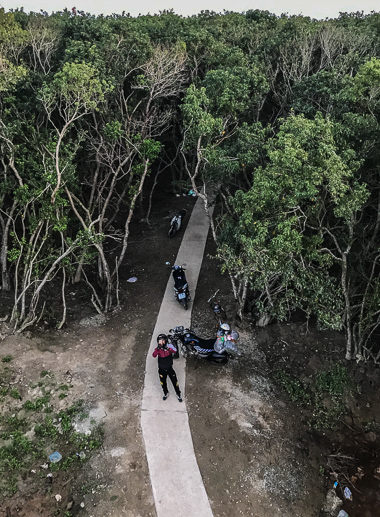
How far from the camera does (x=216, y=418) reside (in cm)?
915

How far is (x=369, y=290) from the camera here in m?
11.0

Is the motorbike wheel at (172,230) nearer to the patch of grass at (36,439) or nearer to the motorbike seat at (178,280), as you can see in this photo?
the motorbike seat at (178,280)

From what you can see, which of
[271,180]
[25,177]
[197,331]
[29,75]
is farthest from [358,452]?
[29,75]

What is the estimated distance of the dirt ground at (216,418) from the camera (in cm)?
760

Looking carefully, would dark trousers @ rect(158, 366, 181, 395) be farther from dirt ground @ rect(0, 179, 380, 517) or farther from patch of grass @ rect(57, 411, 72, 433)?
patch of grass @ rect(57, 411, 72, 433)

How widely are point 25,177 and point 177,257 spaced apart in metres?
6.72

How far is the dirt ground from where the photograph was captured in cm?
760

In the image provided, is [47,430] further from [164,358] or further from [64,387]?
[164,358]

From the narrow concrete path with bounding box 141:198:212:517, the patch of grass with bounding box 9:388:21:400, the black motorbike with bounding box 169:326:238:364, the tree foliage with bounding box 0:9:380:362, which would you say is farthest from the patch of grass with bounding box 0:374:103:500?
the tree foliage with bounding box 0:9:380:362

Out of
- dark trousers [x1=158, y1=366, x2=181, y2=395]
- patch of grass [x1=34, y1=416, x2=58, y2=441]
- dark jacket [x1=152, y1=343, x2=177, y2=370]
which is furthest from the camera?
dark trousers [x1=158, y1=366, x2=181, y2=395]

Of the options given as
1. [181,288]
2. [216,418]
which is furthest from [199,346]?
[181,288]

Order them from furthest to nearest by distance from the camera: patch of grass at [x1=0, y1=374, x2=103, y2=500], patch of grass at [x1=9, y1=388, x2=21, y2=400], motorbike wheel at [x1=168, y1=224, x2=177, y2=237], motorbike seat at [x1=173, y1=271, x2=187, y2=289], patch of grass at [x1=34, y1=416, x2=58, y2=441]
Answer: motorbike wheel at [x1=168, y1=224, x2=177, y2=237] → motorbike seat at [x1=173, y1=271, x2=187, y2=289] → patch of grass at [x1=9, y1=388, x2=21, y2=400] → patch of grass at [x1=34, y1=416, x2=58, y2=441] → patch of grass at [x1=0, y1=374, x2=103, y2=500]

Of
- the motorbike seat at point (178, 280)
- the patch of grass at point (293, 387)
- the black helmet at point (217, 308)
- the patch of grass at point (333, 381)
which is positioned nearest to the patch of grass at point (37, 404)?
the motorbike seat at point (178, 280)

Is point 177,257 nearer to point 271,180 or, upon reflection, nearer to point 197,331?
point 197,331
